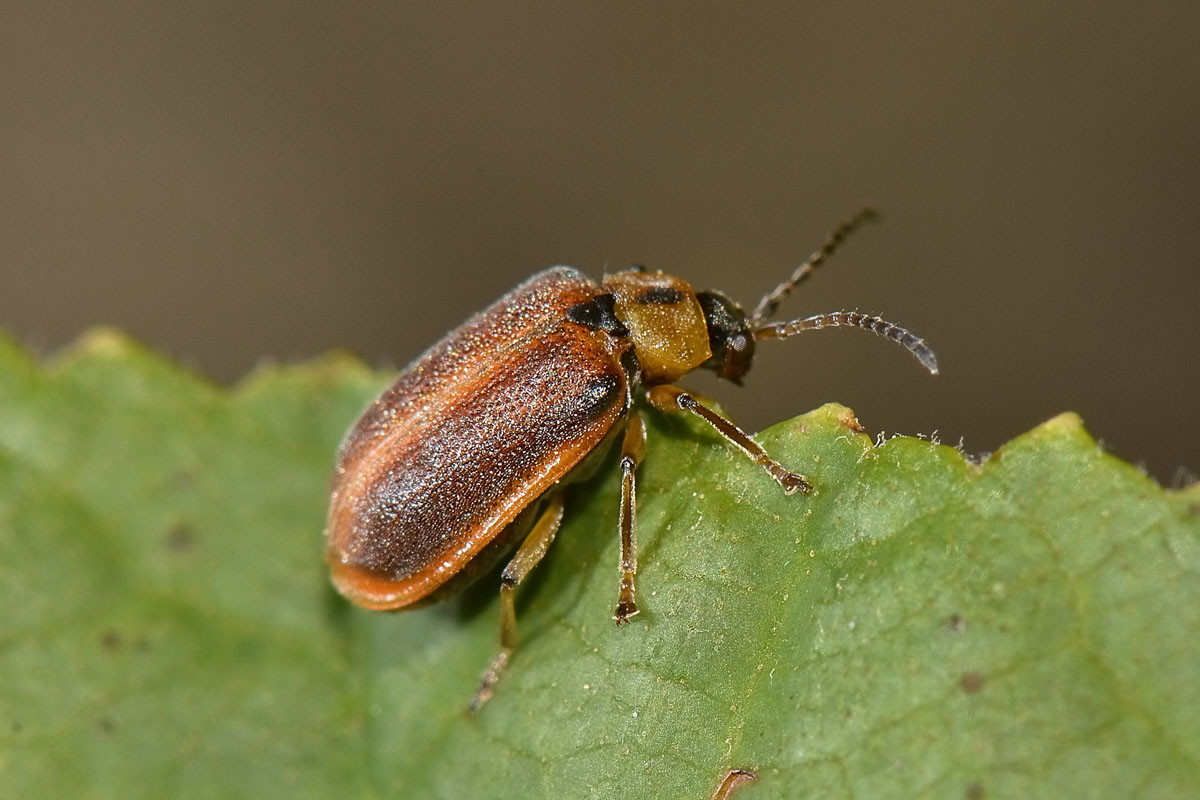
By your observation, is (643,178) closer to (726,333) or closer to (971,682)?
(726,333)

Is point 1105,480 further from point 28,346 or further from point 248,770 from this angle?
point 28,346

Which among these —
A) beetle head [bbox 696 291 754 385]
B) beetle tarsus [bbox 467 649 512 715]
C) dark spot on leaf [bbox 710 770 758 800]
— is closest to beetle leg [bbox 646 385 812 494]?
beetle head [bbox 696 291 754 385]

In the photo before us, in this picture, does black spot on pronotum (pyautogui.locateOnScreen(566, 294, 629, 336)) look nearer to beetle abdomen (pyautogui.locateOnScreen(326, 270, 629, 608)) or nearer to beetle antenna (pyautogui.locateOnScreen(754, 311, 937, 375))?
beetle abdomen (pyautogui.locateOnScreen(326, 270, 629, 608))

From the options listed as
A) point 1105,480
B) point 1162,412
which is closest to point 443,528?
point 1105,480

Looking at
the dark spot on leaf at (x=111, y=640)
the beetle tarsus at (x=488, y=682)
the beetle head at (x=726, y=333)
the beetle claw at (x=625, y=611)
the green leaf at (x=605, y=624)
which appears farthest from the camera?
the beetle head at (x=726, y=333)

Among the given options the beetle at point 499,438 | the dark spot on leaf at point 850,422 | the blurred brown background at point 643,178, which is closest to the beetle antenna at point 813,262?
the beetle at point 499,438

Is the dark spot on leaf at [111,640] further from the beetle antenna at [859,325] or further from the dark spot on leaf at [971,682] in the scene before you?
the dark spot on leaf at [971,682]

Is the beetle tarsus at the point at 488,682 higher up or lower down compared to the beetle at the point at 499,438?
lower down

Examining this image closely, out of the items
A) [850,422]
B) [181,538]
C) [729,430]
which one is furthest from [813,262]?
[181,538]
